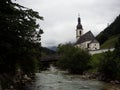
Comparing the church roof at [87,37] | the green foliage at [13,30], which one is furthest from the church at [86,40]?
the green foliage at [13,30]

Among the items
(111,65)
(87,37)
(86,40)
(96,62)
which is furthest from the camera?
(87,37)

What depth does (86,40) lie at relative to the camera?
150125 millimetres

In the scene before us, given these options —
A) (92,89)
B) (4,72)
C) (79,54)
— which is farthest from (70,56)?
(4,72)

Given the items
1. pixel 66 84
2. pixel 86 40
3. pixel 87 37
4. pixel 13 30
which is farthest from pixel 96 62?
pixel 87 37

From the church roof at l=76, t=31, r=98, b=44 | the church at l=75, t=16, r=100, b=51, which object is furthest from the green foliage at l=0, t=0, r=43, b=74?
the church roof at l=76, t=31, r=98, b=44

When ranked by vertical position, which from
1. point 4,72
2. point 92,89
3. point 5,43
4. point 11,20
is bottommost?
point 92,89

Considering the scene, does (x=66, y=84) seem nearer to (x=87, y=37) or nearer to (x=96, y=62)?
(x=96, y=62)

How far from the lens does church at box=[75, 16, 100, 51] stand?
462 ft

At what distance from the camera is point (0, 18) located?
71.9ft

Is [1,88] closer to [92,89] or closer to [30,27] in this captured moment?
[30,27]

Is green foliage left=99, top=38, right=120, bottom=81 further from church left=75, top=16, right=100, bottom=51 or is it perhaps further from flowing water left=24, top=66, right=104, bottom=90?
church left=75, top=16, right=100, bottom=51

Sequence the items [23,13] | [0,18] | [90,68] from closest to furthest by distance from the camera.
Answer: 1. [0,18]
2. [23,13]
3. [90,68]

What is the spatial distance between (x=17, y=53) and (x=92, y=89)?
17918 mm

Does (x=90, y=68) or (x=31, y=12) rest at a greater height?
(x=31, y=12)
